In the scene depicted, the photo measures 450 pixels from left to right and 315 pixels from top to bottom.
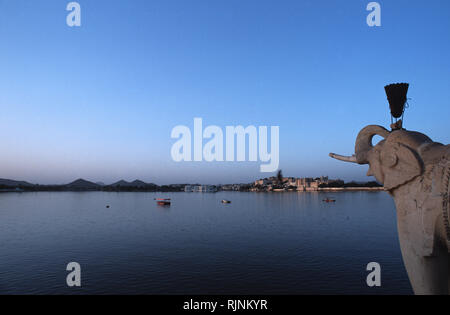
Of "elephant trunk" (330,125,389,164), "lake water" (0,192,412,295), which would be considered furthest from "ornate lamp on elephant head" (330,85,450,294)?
"lake water" (0,192,412,295)

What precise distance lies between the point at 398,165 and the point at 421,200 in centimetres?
63

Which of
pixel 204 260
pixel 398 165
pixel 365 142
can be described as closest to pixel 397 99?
Answer: pixel 365 142

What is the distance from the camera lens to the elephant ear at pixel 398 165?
430 cm

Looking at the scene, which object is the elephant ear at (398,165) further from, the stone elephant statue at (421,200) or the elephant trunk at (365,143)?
the elephant trunk at (365,143)

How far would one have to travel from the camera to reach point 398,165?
14.9 feet

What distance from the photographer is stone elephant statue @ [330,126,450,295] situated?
3.94 m

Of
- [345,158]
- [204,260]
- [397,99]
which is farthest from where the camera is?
[204,260]

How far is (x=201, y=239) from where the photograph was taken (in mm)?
32312

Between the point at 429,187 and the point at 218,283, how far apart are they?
51.3 ft

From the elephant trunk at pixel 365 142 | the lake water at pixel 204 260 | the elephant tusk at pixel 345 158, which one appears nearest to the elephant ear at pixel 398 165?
the elephant trunk at pixel 365 142

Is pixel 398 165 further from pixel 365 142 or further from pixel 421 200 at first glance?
pixel 365 142

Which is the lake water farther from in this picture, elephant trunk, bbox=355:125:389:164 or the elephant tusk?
elephant trunk, bbox=355:125:389:164
